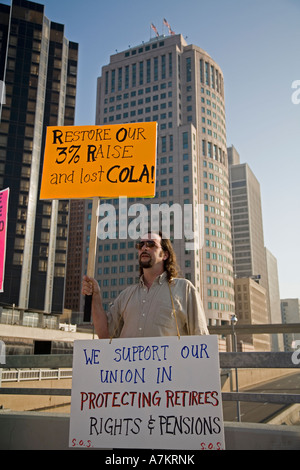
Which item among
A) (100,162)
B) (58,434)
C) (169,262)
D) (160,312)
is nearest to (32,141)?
(100,162)

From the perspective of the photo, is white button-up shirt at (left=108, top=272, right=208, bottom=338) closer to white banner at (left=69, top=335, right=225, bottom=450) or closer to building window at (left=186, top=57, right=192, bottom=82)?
white banner at (left=69, top=335, right=225, bottom=450)

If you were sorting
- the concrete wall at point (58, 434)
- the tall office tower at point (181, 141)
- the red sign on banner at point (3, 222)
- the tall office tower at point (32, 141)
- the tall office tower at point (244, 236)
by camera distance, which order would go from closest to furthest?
1. the concrete wall at point (58, 434)
2. the red sign on banner at point (3, 222)
3. the tall office tower at point (32, 141)
4. the tall office tower at point (181, 141)
5. the tall office tower at point (244, 236)

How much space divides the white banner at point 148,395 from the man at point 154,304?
34 cm

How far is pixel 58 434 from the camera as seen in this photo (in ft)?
12.2

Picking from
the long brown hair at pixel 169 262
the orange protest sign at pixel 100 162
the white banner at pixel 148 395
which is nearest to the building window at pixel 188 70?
the orange protest sign at pixel 100 162

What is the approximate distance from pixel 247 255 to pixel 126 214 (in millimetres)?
101513

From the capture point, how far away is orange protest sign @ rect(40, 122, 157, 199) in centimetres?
433

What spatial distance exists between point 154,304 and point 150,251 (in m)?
0.57

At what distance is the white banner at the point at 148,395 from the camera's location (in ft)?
9.27

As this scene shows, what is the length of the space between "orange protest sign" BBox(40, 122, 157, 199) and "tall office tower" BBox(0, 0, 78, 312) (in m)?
61.5

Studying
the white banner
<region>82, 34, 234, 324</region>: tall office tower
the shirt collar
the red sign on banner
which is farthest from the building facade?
the white banner

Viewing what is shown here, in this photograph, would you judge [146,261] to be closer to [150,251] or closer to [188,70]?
[150,251]

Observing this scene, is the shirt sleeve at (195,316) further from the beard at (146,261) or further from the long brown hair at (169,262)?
Answer: the beard at (146,261)

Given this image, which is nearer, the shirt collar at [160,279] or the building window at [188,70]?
the shirt collar at [160,279]
